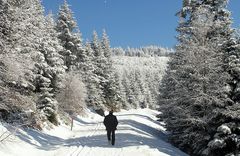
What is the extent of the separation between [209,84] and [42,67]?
1248cm

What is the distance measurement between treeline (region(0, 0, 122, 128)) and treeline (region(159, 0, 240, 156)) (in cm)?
936

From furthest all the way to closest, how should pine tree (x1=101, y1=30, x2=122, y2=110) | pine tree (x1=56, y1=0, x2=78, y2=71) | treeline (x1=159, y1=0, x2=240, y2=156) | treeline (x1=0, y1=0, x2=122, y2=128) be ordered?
pine tree (x1=101, y1=30, x2=122, y2=110) < pine tree (x1=56, y1=0, x2=78, y2=71) < treeline (x1=159, y1=0, x2=240, y2=156) < treeline (x1=0, y1=0, x2=122, y2=128)

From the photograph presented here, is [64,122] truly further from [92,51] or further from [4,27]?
[92,51]

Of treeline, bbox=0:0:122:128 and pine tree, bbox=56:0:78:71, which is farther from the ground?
pine tree, bbox=56:0:78:71

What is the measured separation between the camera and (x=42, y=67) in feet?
92.4

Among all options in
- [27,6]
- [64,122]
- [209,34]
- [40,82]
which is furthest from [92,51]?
[27,6]

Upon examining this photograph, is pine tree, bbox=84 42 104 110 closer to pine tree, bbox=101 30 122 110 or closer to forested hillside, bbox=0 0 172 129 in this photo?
forested hillside, bbox=0 0 172 129

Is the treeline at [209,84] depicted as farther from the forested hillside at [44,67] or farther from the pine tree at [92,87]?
the pine tree at [92,87]

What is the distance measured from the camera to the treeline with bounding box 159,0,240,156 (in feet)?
67.8

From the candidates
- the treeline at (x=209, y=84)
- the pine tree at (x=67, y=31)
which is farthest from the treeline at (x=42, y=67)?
the treeline at (x=209, y=84)

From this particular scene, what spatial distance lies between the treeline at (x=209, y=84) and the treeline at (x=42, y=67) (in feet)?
30.7

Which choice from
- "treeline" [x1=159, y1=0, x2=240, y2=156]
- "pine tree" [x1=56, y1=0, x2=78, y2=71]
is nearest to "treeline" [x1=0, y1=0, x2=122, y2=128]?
"pine tree" [x1=56, y1=0, x2=78, y2=71]

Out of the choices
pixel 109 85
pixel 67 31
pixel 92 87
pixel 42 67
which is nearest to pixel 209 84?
pixel 42 67

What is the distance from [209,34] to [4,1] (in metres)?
13.7
